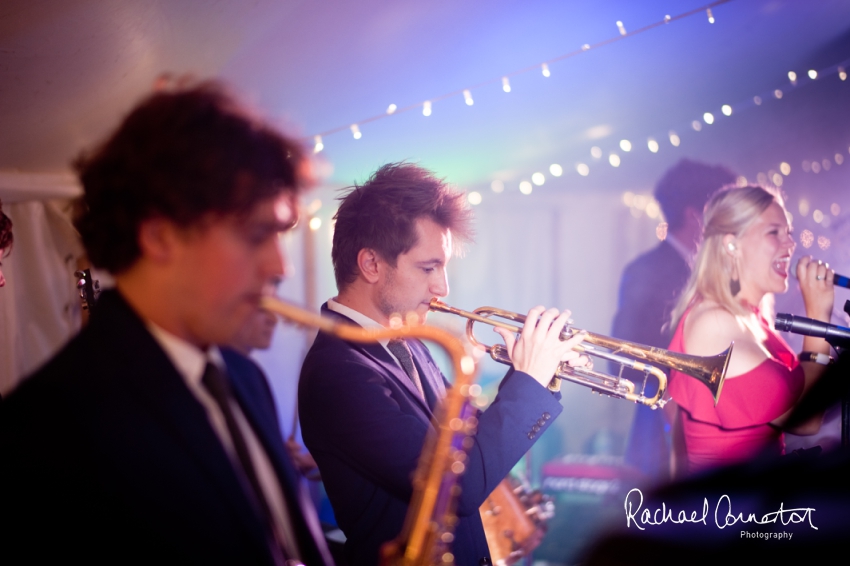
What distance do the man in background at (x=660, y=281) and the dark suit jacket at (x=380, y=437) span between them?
9.45 ft

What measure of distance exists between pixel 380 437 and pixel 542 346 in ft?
2.45

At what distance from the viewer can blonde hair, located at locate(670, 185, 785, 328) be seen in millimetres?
3412

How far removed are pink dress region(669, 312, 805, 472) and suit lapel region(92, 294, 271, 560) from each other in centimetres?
259

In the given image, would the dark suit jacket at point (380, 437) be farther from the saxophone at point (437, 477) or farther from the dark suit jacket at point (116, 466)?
the dark suit jacket at point (116, 466)

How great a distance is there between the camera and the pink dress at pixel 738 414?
3102 millimetres

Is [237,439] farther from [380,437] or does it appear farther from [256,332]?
[380,437]

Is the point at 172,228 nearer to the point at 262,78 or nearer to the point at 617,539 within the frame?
the point at 262,78

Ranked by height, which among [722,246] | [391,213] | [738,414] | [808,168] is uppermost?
[808,168]

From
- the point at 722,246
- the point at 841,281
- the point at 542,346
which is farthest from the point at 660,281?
the point at 542,346

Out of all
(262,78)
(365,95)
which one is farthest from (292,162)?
(365,95)

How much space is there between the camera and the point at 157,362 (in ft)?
4.19

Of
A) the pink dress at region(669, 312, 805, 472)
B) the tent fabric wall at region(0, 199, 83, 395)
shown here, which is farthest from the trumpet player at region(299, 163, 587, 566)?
the tent fabric wall at region(0, 199, 83, 395)

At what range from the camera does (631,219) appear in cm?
709

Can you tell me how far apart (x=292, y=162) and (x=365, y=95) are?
249 cm
